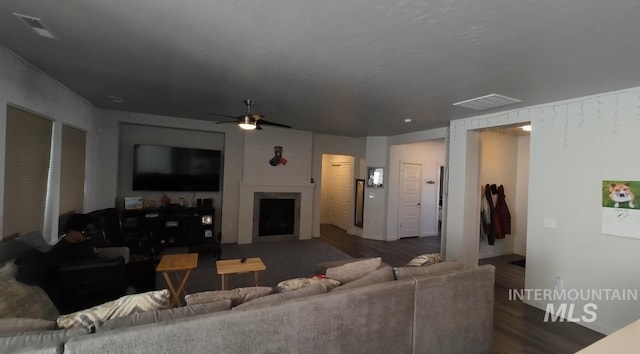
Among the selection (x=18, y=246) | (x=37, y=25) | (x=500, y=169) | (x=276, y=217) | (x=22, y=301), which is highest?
(x=37, y=25)

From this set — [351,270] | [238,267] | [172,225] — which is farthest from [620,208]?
[172,225]

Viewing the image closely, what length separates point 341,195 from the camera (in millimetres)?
8406

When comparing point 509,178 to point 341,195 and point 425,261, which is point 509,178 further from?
point 425,261

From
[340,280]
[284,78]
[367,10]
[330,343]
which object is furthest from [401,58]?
[330,343]

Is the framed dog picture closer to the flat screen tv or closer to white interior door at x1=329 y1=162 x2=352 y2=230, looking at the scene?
white interior door at x1=329 y1=162 x2=352 y2=230

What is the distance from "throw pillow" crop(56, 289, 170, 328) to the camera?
4.79 ft

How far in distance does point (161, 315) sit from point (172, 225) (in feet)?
13.9

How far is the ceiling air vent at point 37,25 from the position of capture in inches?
77.4

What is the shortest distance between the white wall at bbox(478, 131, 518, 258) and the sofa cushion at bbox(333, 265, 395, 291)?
416 centimetres

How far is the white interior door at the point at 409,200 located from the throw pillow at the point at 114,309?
6.17m

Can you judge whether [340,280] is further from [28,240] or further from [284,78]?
[28,240]

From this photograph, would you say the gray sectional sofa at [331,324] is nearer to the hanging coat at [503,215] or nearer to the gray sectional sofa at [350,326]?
the gray sectional sofa at [350,326]

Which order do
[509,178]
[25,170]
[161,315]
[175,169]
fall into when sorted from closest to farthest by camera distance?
[161,315]
[25,170]
[175,169]
[509,178]

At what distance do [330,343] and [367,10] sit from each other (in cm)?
215
